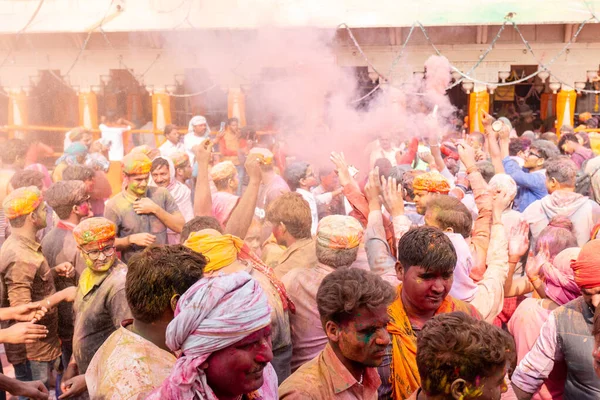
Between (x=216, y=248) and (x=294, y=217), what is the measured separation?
3.02 ft

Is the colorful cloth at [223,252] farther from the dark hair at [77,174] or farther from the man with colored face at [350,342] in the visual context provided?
the dark hair at [77,174]

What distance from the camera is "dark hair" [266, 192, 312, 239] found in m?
4.12

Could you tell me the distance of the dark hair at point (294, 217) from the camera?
4.12 metres

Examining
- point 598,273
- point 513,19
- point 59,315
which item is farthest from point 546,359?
point 513,19

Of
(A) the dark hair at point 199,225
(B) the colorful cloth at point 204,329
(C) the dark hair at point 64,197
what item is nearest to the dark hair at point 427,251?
(B) the colorful cloth at point 204,329

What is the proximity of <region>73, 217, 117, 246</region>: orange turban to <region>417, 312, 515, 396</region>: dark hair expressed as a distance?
212 cm

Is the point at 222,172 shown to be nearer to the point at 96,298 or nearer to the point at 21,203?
the point at 21,203

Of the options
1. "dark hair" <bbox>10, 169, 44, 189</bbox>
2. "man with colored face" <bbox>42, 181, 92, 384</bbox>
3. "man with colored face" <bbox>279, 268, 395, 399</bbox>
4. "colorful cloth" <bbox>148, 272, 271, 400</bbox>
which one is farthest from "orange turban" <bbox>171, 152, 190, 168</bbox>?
"colorful cloth" <bbox>148, 272, 271, 400</bbox>

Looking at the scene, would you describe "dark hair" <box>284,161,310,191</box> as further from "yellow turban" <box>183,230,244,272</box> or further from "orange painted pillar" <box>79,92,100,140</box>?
"orange painted pillar" <box>79,92,100,140</box>

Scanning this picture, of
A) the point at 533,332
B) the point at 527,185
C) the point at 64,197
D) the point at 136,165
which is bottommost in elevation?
the point at 533,332

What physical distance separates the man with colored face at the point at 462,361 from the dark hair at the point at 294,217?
1947mm

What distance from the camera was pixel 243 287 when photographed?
2.06m

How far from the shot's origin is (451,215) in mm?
3863

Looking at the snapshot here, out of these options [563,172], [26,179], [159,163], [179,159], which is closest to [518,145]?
[563,172]
